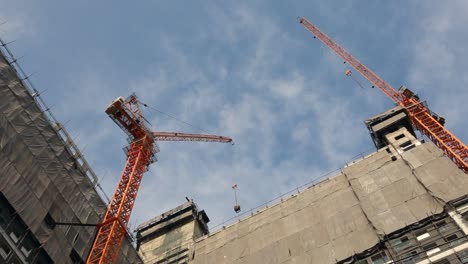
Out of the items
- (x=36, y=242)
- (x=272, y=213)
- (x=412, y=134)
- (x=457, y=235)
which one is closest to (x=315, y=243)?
(x=272, y=213)

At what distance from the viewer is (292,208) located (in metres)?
51.1

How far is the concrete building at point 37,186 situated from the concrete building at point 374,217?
15961mm

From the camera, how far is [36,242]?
1462 inches

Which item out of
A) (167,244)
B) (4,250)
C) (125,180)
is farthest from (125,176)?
(4,250)

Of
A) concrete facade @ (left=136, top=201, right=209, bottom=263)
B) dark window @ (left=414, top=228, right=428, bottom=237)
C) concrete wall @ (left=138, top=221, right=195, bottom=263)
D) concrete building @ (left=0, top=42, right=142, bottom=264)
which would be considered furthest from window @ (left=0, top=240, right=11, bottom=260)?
dark window @ (left=414, top=228, right=428, bottom=237)

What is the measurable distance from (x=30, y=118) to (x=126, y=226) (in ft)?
53.6

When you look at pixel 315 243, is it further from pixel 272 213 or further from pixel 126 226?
pixel 126 226

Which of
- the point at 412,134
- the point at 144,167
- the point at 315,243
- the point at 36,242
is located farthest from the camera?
the point at 144,167

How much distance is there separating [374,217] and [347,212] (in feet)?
10.9

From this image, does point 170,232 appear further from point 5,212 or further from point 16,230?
point 5,212

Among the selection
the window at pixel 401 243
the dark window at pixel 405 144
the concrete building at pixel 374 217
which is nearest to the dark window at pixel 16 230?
the concrete building at pixel 374 217

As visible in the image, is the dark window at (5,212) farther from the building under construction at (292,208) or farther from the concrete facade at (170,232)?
the concrete facade at (170,232)

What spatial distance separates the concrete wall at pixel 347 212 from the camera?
41531mm

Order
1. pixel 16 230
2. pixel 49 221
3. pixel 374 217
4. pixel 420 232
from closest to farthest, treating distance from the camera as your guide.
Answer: pixel 16 230
pixel 49 221
pixel 420 232
pixel 374 217
